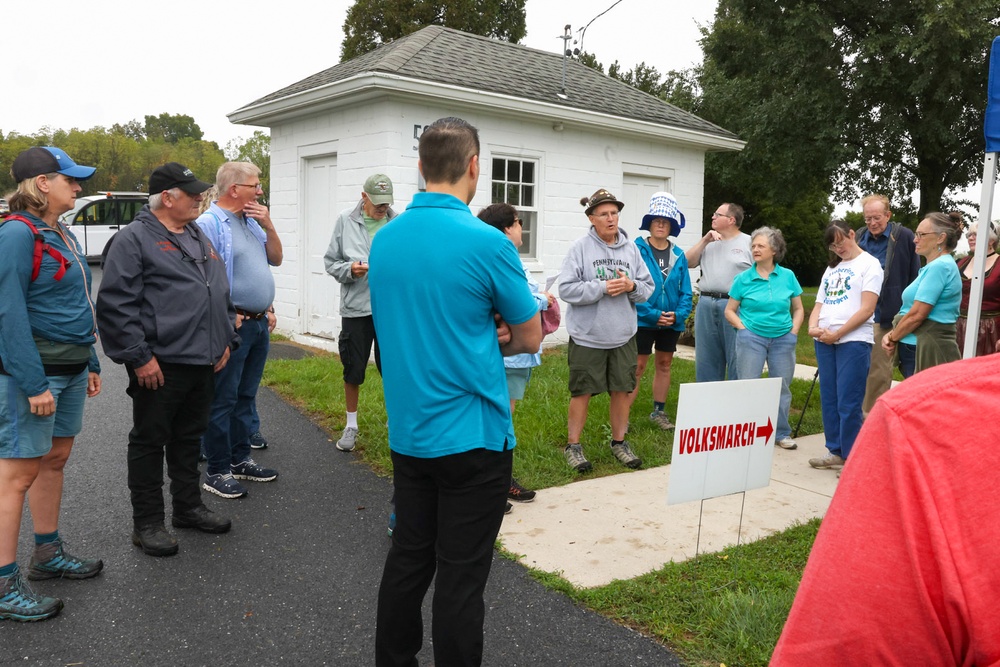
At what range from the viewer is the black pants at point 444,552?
2691 mm

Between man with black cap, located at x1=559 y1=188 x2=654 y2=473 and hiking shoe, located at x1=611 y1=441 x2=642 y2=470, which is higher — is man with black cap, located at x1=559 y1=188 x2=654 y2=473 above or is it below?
above

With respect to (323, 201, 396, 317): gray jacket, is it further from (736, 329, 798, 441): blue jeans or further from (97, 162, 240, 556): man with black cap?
(736, 329, 798, 441): blue jeans

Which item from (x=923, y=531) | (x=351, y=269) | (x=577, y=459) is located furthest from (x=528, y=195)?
(x=923, y=531)

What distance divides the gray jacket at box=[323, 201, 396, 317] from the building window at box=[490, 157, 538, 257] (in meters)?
4.84

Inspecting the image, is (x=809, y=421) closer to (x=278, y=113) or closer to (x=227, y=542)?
(x=227, y=542)

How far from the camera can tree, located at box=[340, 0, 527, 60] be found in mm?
32156

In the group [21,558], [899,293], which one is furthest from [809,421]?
[21,558]

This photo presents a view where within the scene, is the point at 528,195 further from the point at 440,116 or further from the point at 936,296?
the point at 936,296

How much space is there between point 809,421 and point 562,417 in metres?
2.65

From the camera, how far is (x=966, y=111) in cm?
1680

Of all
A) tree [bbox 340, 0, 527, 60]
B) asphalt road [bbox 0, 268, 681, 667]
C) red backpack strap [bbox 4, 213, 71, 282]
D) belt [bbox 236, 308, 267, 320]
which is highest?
tree [bbox 340, 0, 527, 60]

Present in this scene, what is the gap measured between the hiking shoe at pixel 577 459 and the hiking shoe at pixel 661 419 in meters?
1.37

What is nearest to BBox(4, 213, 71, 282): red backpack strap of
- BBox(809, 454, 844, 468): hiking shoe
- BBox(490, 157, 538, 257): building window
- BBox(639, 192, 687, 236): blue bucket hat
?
BBox(639, 192, 687, 236): blue bucket hat

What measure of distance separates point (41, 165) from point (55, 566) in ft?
6.64
